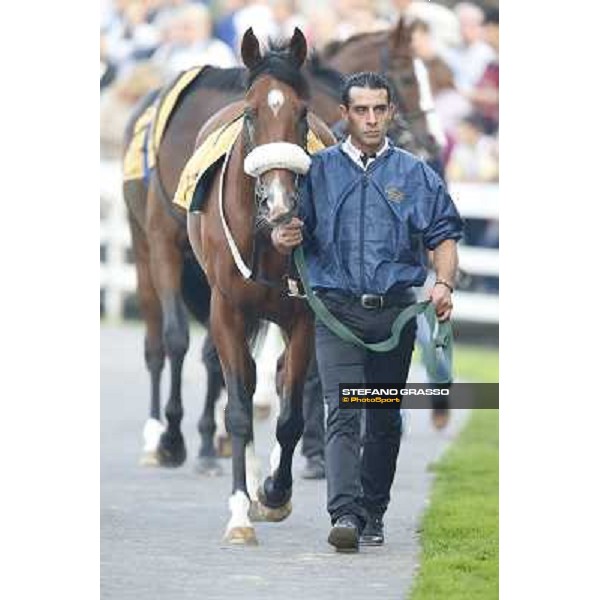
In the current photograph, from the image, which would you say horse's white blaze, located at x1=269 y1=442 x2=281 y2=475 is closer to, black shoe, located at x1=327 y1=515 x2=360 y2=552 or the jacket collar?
black shoe, located at x1=327 y1=515 x2=360 y2=552

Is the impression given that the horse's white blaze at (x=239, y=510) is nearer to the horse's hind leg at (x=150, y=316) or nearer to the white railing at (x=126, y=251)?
the horse's hind leg at (x=150, y=316)

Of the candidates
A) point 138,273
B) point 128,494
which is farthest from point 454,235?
point 138,273

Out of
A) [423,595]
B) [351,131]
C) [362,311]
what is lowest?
[423,595]

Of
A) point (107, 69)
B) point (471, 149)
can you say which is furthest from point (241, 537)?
point (471, 149)

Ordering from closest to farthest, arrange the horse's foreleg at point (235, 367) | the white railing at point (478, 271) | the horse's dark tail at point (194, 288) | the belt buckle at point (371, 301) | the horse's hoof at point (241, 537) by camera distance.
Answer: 1. the belt buckle at point (371, 301)
2. the horse's hoof at point (241, 537)
3. the horse's foreleg at point (235, 367)
4. the horse's dark tail at point (194, 288)
5. the white railing at point (478, 271)

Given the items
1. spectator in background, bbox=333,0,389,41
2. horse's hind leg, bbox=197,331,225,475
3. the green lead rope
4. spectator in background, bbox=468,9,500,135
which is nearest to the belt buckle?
the green lead rope

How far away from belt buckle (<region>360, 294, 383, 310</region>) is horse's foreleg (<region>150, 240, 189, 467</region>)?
3.15 meters

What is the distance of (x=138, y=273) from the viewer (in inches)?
560

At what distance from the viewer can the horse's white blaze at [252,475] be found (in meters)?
11.2

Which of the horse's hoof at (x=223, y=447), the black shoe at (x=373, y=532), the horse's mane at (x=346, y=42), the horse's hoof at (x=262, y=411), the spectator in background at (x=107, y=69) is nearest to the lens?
the black shoe at (x=373, y=532)

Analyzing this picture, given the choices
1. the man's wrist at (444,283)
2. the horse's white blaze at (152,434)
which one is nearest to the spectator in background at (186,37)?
the horse's white blaze at (152,434)

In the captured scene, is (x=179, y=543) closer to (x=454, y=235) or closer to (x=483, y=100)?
(x=454, y=235)

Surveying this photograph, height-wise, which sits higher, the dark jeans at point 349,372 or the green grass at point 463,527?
the dark jeans at point 349,372
